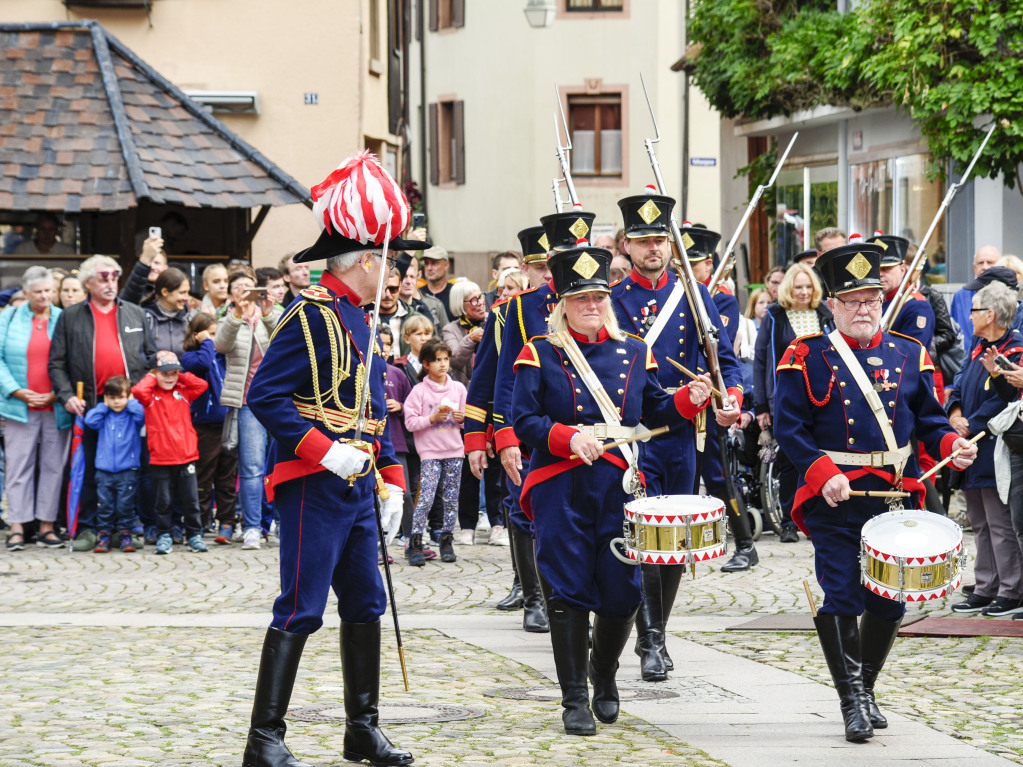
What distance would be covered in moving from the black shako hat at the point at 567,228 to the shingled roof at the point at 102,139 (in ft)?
29.6

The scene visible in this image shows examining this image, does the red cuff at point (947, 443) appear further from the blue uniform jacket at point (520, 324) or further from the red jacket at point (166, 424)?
the red jacket at point (166, 424)

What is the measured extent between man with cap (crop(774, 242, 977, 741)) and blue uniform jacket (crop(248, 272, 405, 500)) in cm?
186

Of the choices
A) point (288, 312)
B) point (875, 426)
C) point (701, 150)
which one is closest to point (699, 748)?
point (875, 426)

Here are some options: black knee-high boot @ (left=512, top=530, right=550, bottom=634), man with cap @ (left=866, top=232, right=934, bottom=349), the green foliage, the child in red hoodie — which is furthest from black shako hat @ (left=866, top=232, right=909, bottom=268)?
the green foliage

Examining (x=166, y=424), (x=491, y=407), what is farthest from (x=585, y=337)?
(x=166, y=424)

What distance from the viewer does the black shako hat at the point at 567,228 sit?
884 cm

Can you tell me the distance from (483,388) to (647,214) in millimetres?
1939

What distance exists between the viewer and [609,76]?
36562mm

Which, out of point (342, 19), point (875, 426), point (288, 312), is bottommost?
point (875, 426)

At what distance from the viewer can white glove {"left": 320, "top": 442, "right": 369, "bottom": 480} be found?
5980 mm

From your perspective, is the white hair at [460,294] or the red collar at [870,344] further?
the white hair at [460,294]

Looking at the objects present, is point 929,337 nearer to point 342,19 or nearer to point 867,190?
point 867,190

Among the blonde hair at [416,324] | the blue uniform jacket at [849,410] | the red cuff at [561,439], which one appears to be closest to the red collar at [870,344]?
the blue uniform jacket at [849,410]

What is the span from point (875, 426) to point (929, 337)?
4542 mm
